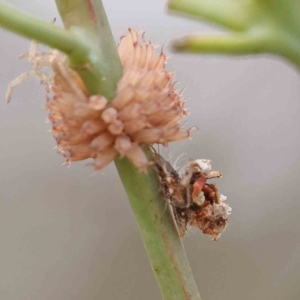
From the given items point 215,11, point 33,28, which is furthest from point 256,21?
point 33,28

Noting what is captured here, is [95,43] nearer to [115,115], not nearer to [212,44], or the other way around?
[115,115]

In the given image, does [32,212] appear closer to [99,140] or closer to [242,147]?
[242,147]

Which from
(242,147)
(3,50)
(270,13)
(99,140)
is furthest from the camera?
(242,147)

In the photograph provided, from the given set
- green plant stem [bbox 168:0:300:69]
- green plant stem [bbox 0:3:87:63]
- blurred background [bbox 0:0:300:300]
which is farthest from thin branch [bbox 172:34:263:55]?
blurred background [bbox 0:0:300:300]

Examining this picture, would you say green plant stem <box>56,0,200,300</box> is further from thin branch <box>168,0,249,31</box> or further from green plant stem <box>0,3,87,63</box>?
thin branch <box>168,0,249,31</box>

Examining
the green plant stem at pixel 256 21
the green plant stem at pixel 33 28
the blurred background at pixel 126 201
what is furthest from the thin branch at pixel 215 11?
the blurred background at pixel 126 201

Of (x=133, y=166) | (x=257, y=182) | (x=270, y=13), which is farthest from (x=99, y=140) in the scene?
(x=257, y=182)
